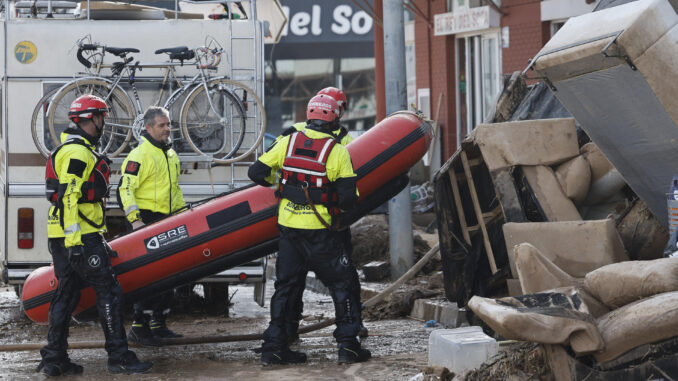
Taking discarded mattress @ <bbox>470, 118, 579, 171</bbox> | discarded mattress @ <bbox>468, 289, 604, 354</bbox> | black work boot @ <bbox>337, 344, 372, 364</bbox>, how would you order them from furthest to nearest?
discarded mattress @ <bbox>470, 118, 579, 171</bbox> < black work boot @ <bbox>337, 344, 372, 364</bbox> < discarded mattress @ <bbox>468, 289, 604, 354</bbox>

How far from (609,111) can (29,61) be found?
5.16 meters

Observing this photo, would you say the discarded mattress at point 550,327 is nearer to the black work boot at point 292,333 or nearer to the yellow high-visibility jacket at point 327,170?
the yellow high-visibility jacket at point 327,170

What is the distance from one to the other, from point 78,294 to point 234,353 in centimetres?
138

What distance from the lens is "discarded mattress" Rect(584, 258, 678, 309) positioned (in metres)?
5.76

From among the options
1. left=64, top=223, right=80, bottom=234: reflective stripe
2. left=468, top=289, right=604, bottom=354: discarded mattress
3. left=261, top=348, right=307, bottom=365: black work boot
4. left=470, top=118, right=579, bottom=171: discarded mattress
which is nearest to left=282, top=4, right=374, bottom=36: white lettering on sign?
left=470, top=118, right=579, bottom=171: discarded mattress

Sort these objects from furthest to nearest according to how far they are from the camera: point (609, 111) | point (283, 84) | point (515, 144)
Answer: point (283, 84) → point (515, 144) → point (609, 111)

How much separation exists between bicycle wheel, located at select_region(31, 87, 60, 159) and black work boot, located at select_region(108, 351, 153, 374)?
2482 millimetres

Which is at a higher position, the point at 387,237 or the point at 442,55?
the point at 442,55

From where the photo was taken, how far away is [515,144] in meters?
8.17

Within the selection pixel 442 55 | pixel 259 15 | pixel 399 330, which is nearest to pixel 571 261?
pixel 399 330

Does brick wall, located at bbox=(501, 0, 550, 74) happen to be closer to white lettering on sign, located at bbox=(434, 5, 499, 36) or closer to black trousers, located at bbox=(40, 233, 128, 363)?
white lettering on sign, located at bbox=(434, 5, 499, 36)

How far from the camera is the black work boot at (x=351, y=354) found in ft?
25.3

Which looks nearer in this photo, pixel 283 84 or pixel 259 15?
pixel 259 15

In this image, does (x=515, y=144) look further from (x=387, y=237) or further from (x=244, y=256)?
(x=387, y=237)
